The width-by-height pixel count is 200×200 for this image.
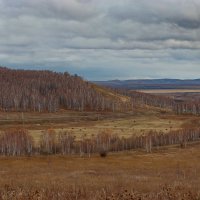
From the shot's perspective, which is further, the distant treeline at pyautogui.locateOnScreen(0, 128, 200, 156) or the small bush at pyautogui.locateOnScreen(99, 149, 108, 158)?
the distant treeline at pyautogui.locateOnScreen(0, 128, 200, 156)

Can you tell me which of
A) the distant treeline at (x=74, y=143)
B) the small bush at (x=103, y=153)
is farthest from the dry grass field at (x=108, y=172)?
the distant treeline at (x=74, y=143)

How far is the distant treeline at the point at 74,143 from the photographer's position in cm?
13225

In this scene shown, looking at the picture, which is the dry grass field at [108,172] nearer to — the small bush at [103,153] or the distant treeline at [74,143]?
the small bush at [103,153]

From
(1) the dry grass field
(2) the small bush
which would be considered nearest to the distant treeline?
(2) the small bush

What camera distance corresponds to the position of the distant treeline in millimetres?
132250

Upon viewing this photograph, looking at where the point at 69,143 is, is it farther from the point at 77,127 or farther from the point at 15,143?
the point at 77,127

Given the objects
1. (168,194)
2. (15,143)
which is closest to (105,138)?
(15,143)

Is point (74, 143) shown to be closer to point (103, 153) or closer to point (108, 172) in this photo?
point (103, 153)

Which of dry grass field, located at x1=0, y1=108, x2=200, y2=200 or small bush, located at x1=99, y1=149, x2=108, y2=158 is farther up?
dry grass field, located at x1=0, y1=108, x2=200, y2=200

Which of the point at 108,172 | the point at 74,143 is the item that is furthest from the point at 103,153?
the point at 108,172

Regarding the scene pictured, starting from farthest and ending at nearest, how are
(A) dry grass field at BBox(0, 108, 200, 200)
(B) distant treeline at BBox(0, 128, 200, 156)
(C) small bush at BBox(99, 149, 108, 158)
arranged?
(B) distant treeline at BBox(0, 128, 200, 156)
(C) small bush at BBox(99, 149, 108, 158)
(A) dry grass field at BBox(0, 108, 200, 200)

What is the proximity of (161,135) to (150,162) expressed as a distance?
155 ft

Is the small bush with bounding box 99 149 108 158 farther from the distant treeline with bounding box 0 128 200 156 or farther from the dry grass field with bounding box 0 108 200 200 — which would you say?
the distant treeline with bounding box 0 128 200 156

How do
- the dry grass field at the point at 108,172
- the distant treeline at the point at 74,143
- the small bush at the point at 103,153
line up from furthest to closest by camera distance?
the distant treeline at the point at 74,143, the small bush at the point at 103,153, the dry grass field at the point at 108,172
